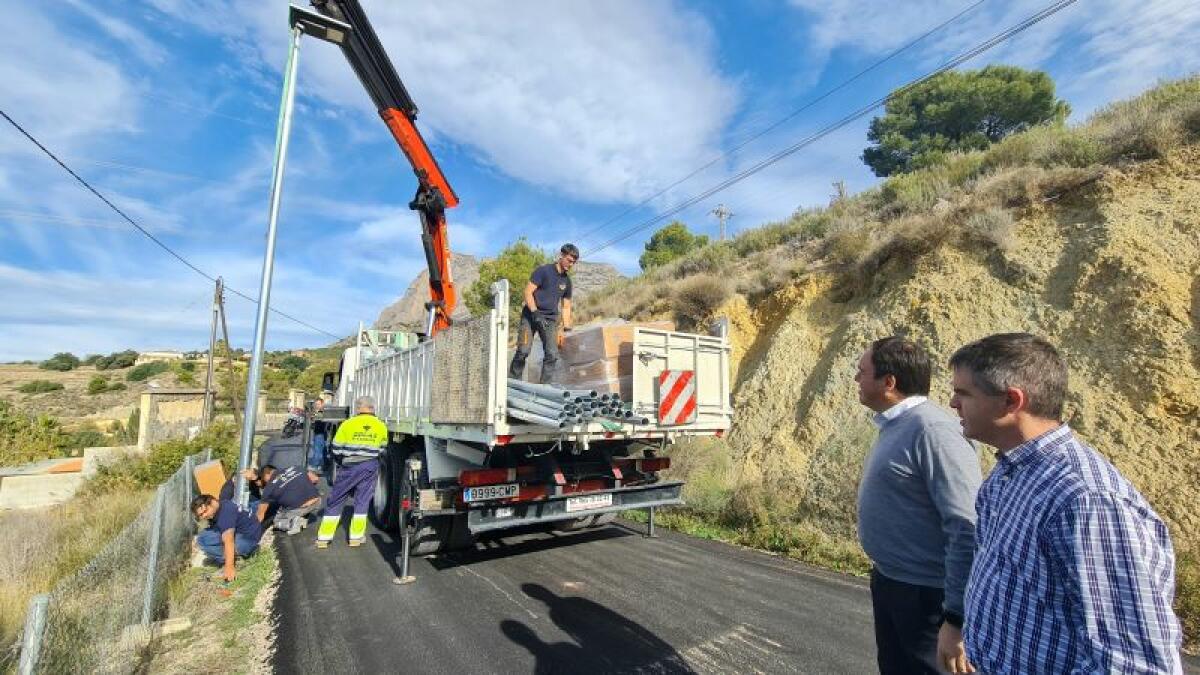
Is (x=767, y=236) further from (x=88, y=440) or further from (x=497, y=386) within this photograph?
(x=88, y=440)

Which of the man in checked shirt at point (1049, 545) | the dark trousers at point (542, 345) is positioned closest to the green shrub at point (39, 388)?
the dark trousers at point (542, 345)

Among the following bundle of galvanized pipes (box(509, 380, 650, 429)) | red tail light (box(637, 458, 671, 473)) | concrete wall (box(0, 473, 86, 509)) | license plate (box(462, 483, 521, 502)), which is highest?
bundle of galvanized pipes (box(509, 380, 650, 429))

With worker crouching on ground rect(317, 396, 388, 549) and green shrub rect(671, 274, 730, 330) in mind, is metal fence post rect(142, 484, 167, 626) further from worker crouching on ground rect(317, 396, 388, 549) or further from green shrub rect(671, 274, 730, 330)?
green shrub rect(671, 274, 730, 330)

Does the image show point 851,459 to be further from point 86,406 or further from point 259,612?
point 86,406

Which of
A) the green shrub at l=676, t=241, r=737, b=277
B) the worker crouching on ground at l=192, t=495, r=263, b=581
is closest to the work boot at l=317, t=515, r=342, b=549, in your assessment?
the worker crouching on ground at l=192, t=495, r=263, b=581

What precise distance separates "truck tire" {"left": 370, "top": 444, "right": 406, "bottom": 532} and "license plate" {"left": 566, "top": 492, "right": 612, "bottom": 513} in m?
2.61

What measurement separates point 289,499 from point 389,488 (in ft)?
5.39

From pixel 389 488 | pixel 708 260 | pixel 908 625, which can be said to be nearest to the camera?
pixel 908 625

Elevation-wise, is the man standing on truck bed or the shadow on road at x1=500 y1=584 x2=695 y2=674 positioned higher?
the man standing on truck bed

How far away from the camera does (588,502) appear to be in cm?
596

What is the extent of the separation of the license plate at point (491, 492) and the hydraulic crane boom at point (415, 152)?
5.37 meters

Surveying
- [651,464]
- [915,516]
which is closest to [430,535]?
[651,464]

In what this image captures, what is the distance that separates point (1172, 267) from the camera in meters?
6.89

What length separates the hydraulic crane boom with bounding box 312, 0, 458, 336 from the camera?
9273 millimetres
